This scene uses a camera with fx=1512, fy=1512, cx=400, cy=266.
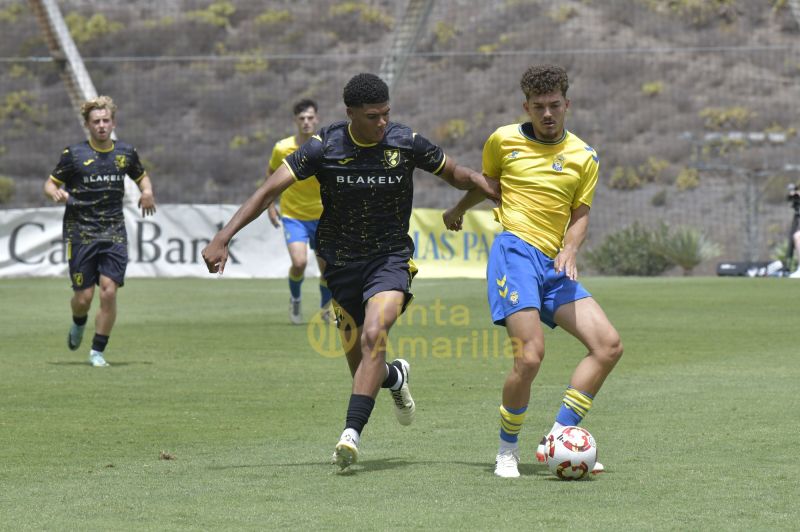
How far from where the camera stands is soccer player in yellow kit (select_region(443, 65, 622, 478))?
7.39m

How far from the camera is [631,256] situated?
30875 millimetres

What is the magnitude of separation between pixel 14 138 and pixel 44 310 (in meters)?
34.8

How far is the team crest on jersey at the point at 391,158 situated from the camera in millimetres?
7859

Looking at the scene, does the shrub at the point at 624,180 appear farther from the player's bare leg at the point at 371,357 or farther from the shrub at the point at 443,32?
the player's bare leg at the point at 371,357

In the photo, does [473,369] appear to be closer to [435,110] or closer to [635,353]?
[635,353]

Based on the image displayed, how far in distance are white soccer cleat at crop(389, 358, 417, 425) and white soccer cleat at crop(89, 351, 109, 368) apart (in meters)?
4.86

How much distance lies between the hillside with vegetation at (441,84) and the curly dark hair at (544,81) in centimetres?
3783

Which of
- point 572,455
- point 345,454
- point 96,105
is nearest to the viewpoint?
point 572,455

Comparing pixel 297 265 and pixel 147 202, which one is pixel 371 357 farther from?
pixel 297 265

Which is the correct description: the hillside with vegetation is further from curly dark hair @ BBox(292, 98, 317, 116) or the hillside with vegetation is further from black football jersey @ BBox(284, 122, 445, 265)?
black football jersey @ BBox(284, 122, 445, 265)

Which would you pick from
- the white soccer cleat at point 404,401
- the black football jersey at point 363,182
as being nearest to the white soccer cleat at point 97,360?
the white soccer cleat at point 404,401

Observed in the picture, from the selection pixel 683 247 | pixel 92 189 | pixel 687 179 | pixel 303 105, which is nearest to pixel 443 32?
pixel 687 179

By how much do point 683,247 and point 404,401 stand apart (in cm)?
2351

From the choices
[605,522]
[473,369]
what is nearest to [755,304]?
[473,369]
